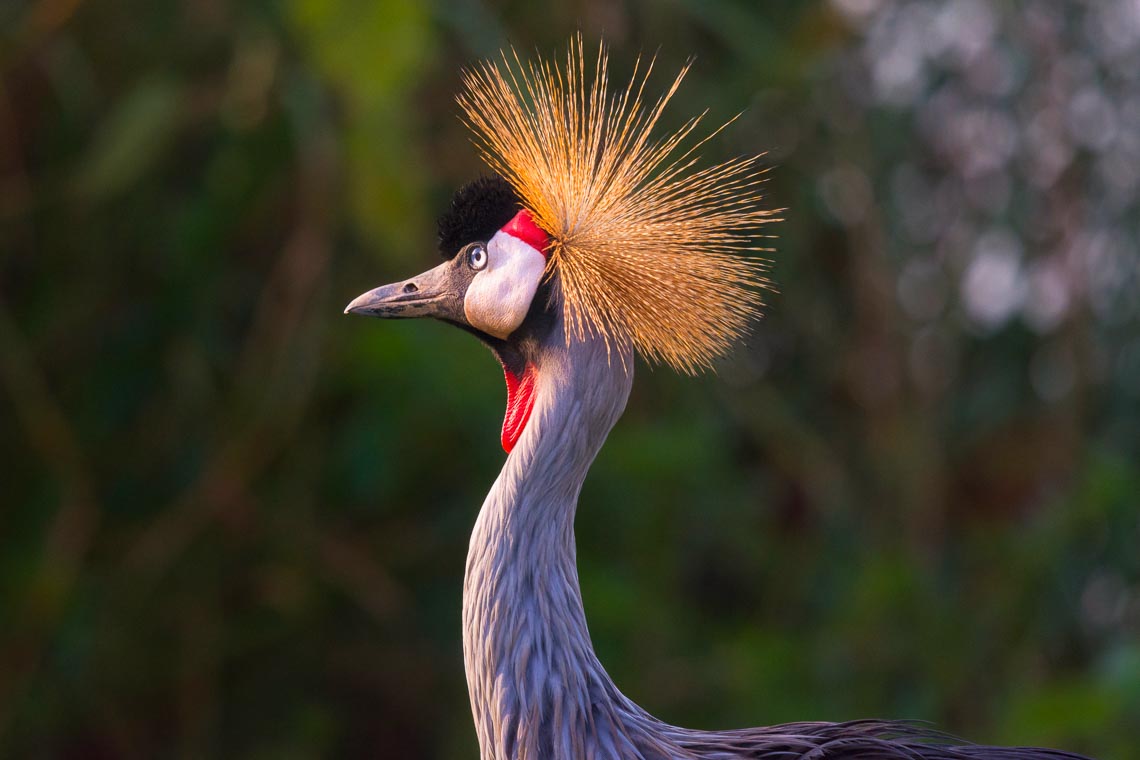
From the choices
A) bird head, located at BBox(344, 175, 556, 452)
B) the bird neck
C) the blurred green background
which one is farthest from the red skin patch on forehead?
the blurred green background

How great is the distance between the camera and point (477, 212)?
172cm

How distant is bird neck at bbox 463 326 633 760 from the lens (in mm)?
1603

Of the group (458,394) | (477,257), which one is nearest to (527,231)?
(477,257)

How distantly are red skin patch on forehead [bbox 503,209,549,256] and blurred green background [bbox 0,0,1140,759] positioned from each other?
187 centimetres

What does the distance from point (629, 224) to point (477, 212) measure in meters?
0.18

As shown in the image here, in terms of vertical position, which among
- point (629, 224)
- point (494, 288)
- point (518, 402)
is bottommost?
point (518, 402)

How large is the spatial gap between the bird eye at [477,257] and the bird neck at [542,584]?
0.13m

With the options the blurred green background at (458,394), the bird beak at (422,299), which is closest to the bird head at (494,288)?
the bird beak at (422,299)

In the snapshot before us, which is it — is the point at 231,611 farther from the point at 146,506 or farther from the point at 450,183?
the point at 450,183

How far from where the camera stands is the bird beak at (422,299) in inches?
68.1

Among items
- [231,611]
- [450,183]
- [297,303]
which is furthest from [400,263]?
[231,611]

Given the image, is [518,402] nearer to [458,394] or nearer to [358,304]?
[358,304]

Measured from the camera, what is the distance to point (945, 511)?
600cm

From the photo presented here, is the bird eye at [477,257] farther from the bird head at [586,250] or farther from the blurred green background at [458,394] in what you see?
the blurred green background at [458,394]
